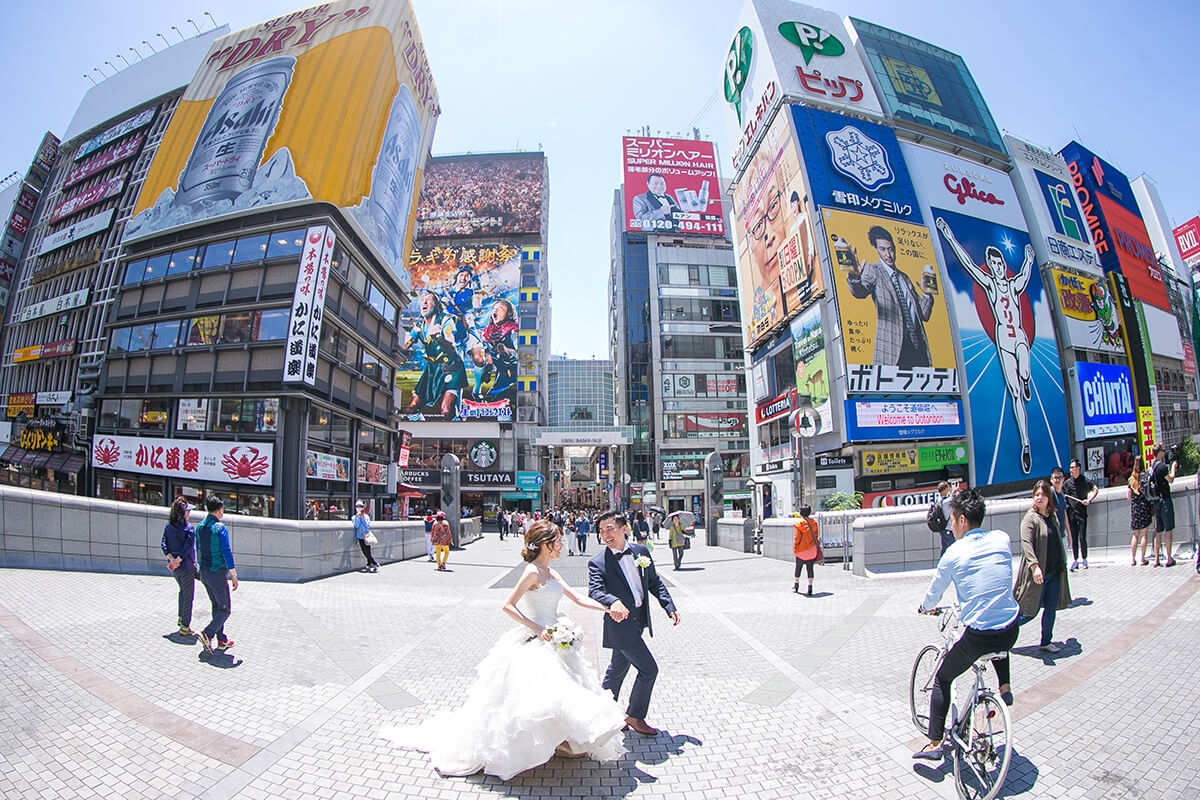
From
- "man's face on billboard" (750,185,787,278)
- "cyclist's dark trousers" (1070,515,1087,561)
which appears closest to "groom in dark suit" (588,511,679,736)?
"cyclist's dark trousers" (1070,515,1087,561)

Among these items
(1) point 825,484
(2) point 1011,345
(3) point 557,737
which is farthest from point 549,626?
(2) point 1011,345

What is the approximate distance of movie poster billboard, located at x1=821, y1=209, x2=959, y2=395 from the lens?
2995 centimetres

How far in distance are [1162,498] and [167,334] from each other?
37261mm

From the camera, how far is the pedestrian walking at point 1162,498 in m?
7.66

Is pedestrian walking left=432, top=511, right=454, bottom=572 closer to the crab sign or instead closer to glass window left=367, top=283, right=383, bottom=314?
the crab sign

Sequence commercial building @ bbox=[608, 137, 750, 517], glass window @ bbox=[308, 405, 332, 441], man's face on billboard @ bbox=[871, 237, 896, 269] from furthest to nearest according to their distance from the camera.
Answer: commercial building @ bbox=[608, 137, 750, 517] → man's face on billboard @ bbox=[871, 237, 896, 269] → glass window @ bbox=[308, 405, 332, 441]

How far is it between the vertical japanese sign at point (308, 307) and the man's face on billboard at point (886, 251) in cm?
3133

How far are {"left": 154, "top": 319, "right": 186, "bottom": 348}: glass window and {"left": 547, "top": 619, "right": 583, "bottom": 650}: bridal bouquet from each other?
32097mm

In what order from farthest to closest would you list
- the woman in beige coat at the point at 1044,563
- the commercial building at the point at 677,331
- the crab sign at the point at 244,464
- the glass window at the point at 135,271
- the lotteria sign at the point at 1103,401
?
the commercial building at the point at 677,331
the lotteria sign at the point at 1103,401
the glass window at the point at 135,271
the crab sign at the point at 244,464
the woman in beige coat at the point at 1044,563

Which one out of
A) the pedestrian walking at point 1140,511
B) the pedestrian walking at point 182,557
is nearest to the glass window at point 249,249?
the pedestrian walking at point 182,557

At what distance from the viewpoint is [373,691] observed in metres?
4.88

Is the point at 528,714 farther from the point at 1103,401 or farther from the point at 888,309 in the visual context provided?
the point at 1103,401

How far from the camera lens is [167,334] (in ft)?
88.4

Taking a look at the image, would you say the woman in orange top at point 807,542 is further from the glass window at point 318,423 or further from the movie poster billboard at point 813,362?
the glass window at point 318,423
